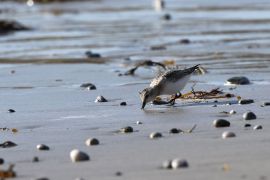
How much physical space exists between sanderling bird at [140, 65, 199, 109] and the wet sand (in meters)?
0.15

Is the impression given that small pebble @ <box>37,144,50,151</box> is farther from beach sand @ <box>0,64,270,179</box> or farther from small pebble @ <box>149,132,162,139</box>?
small pebble @ <box>149,132,162,139</box>

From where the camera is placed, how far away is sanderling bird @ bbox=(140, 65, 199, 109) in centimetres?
875

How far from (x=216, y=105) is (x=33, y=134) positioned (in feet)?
7.13

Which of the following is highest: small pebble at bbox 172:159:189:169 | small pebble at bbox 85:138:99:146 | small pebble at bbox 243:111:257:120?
small pebble at bbox 243:111:257:120

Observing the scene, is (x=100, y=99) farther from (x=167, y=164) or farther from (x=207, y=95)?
(x=167, y=164)

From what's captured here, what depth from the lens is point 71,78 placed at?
482 inches

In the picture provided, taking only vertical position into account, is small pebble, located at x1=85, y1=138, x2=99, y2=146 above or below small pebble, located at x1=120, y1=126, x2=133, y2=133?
below

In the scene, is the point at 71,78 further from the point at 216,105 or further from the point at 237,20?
the point at 237,20

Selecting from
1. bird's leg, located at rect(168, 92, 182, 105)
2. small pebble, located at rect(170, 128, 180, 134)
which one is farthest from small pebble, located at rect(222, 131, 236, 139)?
bird's leg, located at rect(168, 92, 182, 105)

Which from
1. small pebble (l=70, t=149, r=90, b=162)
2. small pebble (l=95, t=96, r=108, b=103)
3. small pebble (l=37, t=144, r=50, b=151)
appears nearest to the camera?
small pebble (l=70, t=149, r=90, b=162)

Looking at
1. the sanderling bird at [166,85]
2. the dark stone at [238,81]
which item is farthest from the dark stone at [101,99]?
the dark stone at [238,81]

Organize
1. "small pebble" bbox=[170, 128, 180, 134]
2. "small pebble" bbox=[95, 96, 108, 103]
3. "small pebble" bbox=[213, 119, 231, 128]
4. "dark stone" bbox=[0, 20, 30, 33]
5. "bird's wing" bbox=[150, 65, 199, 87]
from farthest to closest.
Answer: "dark stone" bbox=[0, 20, 30, 33] < "small pebble" bbox=[95, 96, 108, 103] < "bird's wing" bbox=[150, 65, 199, 87] < "small pebble" bbox=[213, 119, 231, 128] < "small pebble" bbox=[170, 128, 180, 134]

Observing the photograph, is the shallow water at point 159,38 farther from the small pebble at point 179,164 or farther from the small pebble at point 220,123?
the small pebble at point 179,164

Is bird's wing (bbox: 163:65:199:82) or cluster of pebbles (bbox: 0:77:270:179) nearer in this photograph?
cluster of pebbles (bbox: 0:77:270:179)
